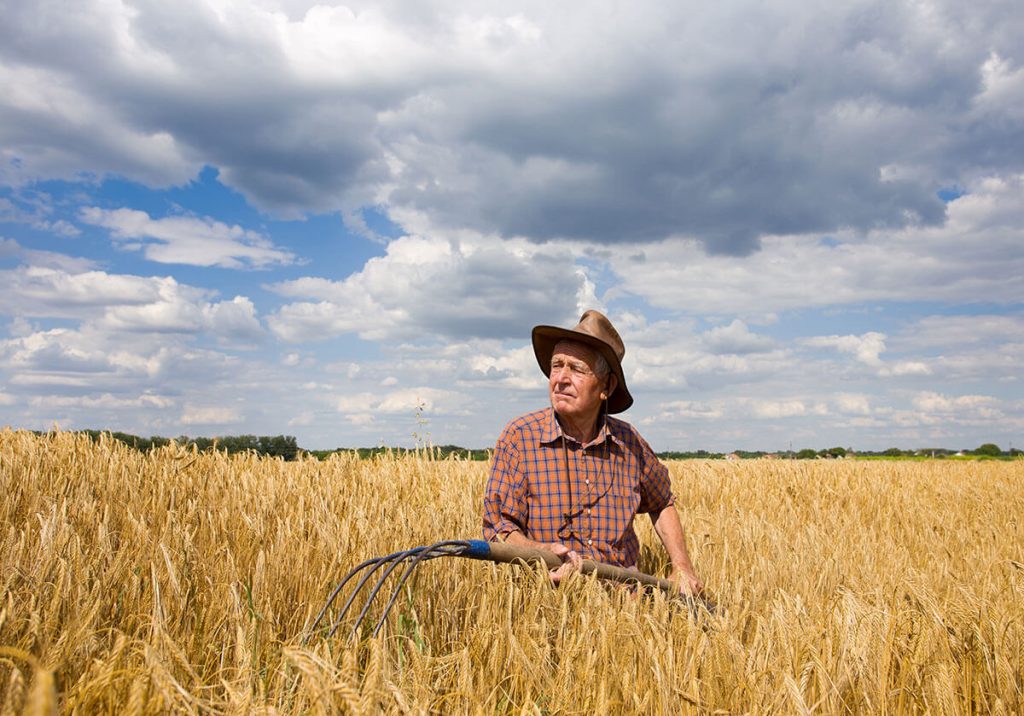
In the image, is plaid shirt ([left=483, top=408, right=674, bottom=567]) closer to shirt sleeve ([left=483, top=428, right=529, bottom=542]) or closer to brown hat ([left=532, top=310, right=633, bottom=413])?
shirt sleeve ([left=483, top=428, right=529, bottom=542])

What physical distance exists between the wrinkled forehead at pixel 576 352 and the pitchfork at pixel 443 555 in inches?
45.8

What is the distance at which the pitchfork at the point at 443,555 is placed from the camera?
191cm

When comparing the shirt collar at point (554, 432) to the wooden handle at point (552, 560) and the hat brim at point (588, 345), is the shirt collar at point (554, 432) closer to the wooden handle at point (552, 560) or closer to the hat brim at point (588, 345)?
the hat brim at point (588, 345)

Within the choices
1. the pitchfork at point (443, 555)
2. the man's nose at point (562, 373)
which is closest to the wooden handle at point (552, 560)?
the pitchfork at point (443, 555)

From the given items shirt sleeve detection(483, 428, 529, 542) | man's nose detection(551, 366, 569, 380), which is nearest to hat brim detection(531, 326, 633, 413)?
man's nose detection(551, 366, 569, 380)

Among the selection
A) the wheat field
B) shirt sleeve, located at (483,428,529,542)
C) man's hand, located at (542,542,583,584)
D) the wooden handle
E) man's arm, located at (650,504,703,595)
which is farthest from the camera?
man's arm, located at (650,504,703,595)

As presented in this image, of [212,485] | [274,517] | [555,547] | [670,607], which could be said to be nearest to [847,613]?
[670,607]

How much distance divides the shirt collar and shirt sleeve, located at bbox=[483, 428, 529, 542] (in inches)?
6.4

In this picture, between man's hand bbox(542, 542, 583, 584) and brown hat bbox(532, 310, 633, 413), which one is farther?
brown hat bbox(532, 310, 633, 413)

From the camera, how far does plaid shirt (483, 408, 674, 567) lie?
413 centimetres

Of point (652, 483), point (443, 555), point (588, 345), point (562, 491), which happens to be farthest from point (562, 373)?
point (443, 555)

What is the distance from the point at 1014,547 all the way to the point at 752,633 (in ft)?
15.3

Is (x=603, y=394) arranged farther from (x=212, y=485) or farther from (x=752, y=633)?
(x=212, y=485)

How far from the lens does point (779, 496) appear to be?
29.6 ft
